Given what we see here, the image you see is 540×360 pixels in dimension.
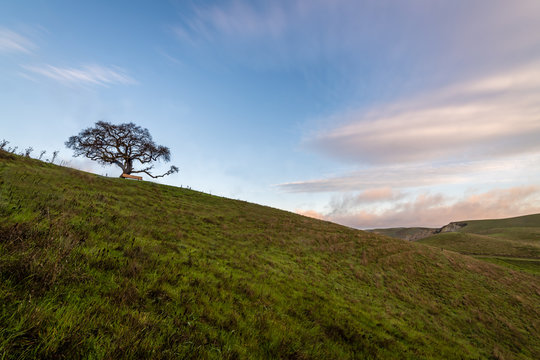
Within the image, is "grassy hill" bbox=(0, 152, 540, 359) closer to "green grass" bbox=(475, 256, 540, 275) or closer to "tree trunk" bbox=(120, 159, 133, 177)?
"tree trunk" bbox=(120, 159, 133, 177)

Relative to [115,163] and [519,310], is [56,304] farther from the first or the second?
[115,163]

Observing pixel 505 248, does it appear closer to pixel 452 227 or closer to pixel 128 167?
pixel 128 167

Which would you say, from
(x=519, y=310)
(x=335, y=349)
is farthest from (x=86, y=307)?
(x=519, y=310)

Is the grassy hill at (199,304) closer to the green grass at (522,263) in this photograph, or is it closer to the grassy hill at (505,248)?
the green grass at (522,263)

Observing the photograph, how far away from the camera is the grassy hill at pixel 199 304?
3.13 m

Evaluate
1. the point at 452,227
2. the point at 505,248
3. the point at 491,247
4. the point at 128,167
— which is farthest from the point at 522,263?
the point at 452,227

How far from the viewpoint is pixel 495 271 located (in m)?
26.9

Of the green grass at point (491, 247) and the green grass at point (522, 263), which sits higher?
the green grass at point (491, 247)

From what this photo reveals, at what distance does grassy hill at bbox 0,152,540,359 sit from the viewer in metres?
3.13

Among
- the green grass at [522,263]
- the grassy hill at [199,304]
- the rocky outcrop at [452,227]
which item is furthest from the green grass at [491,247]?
the rocky outcrop at [452,227]

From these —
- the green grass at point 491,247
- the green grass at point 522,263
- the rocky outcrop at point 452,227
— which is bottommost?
the green grass at point 522,263

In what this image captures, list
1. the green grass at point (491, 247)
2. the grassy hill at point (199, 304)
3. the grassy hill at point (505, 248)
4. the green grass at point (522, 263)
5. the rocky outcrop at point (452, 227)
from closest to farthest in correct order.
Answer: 1. the grassy hill at point (199, 304)
2. the green grass at point (522, 263)
3. the grassy hill at point (505, 248)
4. the green grass at point (491, 247)
5. the rocky outcrop at point (452, 227)

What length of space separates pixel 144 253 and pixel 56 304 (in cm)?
438

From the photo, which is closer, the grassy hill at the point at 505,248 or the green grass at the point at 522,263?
the green grass at the point at 522,263
